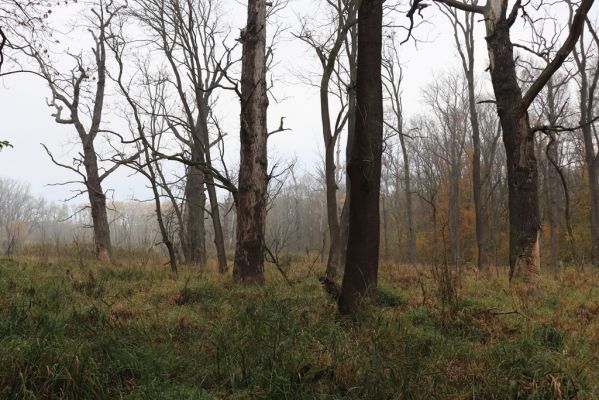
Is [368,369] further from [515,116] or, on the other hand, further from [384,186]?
[384,186]

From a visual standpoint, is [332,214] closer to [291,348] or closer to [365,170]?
[365,170]

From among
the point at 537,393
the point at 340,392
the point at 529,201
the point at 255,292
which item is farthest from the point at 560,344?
the point at 255,292

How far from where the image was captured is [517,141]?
6.25 meters

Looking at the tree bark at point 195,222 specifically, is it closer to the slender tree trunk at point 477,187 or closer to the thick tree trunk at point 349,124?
the thick tree trunk at point 349,124

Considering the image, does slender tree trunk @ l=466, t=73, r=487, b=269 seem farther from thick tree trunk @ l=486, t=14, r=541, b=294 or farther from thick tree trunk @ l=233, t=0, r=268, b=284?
thick tree trunk @ l=233, t=0, r=268, b=284

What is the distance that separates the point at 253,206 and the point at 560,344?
4584 millimetres

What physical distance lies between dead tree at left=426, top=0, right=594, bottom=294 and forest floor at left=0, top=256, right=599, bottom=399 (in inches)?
26.5

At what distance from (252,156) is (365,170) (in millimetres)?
2856

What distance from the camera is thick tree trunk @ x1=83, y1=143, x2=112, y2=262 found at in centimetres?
1500

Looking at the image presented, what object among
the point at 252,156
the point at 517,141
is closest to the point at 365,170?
the point at 252,156

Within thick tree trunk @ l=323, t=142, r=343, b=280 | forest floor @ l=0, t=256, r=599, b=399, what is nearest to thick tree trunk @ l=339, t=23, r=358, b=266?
thick tree trunk @ l=323, t=142, r=343, b=280

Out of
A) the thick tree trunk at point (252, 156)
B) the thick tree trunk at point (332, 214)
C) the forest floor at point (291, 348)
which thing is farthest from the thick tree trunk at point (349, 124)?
the forest floor at point (291, 348)

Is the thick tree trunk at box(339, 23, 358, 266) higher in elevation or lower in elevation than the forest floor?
higher

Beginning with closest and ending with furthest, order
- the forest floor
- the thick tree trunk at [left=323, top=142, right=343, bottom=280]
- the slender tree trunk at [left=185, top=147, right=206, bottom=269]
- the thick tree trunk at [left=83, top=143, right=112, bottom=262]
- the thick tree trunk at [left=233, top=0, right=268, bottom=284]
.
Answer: the forest floor, the thick tree trunk at [left=233, top=0, right=268, bottom=284], the thick tree trunk at [left=323, top=142, right=343, bottom=280], the slender tree trunk at [left=185, top=147, right=206, bottom=269], the thick tree trunk at [left=83, top=143, right=112, bottom=262]
